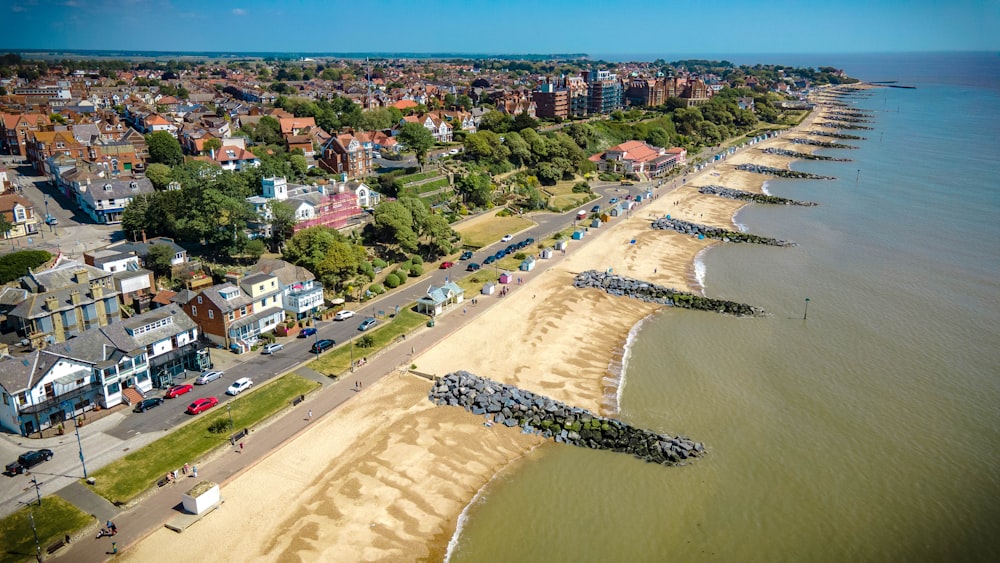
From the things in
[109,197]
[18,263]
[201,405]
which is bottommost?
[201,405]

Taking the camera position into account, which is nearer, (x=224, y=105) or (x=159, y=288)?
(x=159, y=288)

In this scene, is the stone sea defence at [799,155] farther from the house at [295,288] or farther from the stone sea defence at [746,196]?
the house at [295,288]

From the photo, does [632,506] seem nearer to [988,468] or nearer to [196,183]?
[988,468]

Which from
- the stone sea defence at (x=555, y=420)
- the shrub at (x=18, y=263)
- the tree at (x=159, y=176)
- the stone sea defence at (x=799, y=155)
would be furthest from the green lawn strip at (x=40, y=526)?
the stone sea defence at (x=799, y=155)

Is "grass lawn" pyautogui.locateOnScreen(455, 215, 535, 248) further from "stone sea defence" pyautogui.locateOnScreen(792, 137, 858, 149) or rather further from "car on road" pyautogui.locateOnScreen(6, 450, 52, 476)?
"stone sea defence" pyautogui.locateOnScreen(792, 137, 858, 149)

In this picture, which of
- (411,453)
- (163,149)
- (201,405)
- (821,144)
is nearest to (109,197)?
(163,149)

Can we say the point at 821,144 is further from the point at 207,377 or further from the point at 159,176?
the point at 207,377

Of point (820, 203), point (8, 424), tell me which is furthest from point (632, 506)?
point (820, 203)
